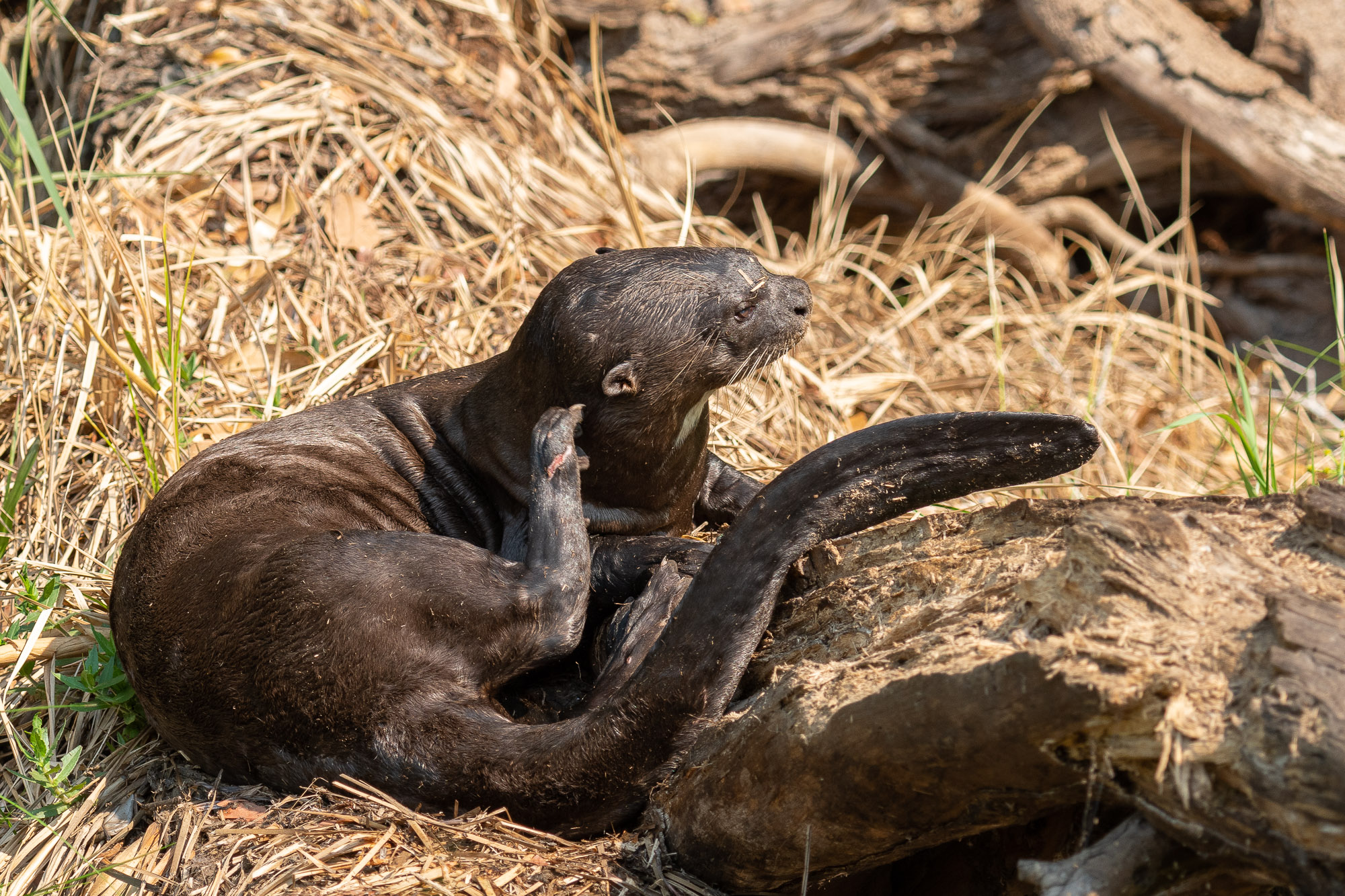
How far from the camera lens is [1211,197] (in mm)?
6250

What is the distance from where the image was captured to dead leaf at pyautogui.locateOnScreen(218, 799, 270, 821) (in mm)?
2154

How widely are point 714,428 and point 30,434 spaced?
217 cm

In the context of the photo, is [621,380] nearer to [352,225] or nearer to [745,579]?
[745,579]

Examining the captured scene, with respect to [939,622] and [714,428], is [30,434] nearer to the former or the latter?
[714,428]

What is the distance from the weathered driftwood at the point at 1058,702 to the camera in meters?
1.33

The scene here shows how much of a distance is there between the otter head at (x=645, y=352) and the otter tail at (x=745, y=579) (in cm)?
76

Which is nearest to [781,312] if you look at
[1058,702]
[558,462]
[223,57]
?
[558,462]

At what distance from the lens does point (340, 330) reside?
3990mm

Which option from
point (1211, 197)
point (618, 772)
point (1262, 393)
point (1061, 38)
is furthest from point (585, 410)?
point (1211, 197)

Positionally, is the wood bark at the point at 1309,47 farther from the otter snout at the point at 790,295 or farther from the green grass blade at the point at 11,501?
the green grass blade at the point at 11,501

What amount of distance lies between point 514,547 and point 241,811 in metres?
0.84

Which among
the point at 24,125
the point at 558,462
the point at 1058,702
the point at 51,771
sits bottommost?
the point at 51,771

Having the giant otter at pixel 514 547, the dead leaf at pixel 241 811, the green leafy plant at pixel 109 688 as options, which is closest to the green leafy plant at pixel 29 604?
the green leafy plant at pixel 109 688

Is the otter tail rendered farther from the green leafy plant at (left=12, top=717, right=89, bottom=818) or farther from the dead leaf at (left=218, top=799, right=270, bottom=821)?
the green leafy plant at (left=12, top=717, right=89, bottom=818)
